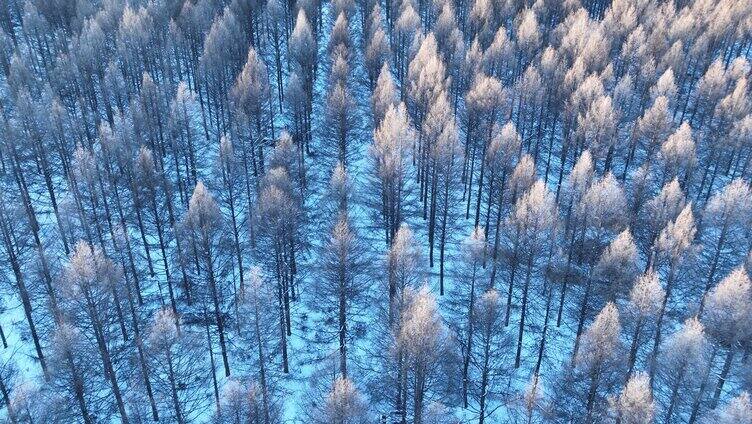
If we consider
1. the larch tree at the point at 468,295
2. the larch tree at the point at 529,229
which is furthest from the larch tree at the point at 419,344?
the larch tree at the point at 529,229

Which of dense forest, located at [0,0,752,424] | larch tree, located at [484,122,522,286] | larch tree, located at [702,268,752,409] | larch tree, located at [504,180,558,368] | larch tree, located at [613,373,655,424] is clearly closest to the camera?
larch tree, located at [613,373,655,424]

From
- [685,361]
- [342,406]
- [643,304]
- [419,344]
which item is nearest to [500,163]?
[643,304]

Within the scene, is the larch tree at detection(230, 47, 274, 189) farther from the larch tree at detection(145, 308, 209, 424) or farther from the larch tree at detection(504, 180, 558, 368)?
the larch tree at detection(504, 180, 558, 368)

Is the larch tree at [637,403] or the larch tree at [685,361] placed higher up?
the larch tree at [685,361]

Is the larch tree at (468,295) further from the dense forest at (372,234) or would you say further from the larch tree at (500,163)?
the larch tree at (500,163)


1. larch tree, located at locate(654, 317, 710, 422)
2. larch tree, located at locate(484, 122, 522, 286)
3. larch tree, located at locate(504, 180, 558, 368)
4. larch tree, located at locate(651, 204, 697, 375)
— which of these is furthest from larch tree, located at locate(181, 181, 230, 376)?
larch tree, located at locate(651, 204, 697, 375)

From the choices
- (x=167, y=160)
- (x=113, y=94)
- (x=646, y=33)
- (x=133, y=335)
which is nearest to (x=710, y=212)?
(x=646, y=33)

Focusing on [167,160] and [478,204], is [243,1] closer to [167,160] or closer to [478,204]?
[167,160]

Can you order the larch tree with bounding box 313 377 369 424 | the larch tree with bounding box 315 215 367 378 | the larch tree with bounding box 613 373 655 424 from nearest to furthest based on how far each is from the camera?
1. the larch tree with bounding box 613 373 655 424
2. the larch tree with bounding box 313 377 369 424
3. the larch tree with bounding box 315 215 367 378
